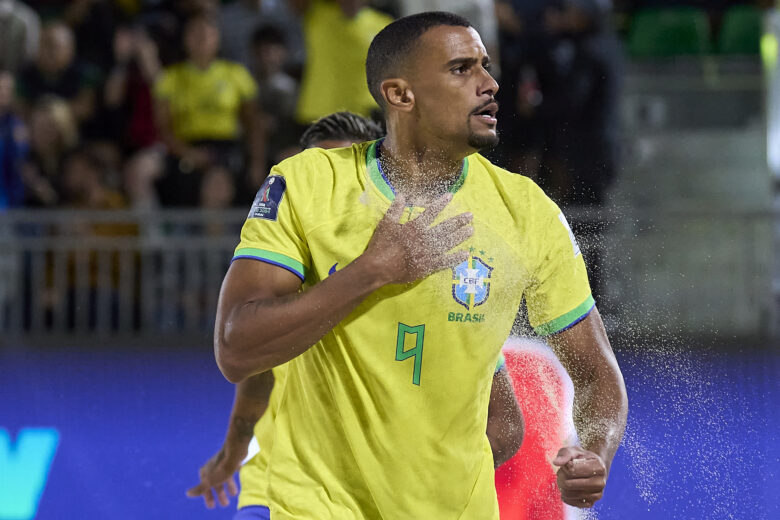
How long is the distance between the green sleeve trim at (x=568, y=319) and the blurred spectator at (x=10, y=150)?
7663 millimetres

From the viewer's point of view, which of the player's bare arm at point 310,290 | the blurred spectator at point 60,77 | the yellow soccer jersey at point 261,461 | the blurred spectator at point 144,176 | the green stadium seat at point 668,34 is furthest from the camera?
the green stadium seat at point 668,34

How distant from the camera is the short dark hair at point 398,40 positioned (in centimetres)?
283

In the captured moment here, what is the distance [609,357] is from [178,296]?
7.18m

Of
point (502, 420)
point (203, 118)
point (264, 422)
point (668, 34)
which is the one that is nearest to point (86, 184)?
point (203, 118)

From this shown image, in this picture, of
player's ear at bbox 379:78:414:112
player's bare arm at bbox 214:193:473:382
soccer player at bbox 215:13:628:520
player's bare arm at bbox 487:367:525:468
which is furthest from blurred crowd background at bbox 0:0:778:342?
player's bare arm at bbox 214:193:473:382

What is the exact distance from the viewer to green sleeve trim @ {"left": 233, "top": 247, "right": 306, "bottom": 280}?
8.50 ft

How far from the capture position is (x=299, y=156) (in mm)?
2752

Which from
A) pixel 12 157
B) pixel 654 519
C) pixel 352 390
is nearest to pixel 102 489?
pixel 654 519

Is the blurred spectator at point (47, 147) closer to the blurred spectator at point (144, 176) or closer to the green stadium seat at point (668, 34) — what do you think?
the blurred spectator at point (144, 176)

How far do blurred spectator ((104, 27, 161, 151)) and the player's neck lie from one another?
7.28 m

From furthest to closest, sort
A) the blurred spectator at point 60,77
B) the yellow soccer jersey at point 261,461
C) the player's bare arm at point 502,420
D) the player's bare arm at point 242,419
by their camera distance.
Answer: the blurred spectator at point 60,77, the player's bare arm at point 242,419, the yellow soccer jersey at point 261,461, the player's bare arm at point 502,420

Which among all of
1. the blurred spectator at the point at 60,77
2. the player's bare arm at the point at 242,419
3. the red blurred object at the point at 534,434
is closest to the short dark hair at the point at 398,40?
the red blurred object at the point at 534,434

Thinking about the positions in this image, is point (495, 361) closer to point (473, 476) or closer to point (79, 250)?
point (473, 476)

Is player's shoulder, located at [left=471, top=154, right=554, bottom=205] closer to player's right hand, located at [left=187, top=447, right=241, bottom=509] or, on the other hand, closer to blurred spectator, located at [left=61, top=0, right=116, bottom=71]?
player's right hand, located at [left=187, top=447, right=241, bottom=509]
